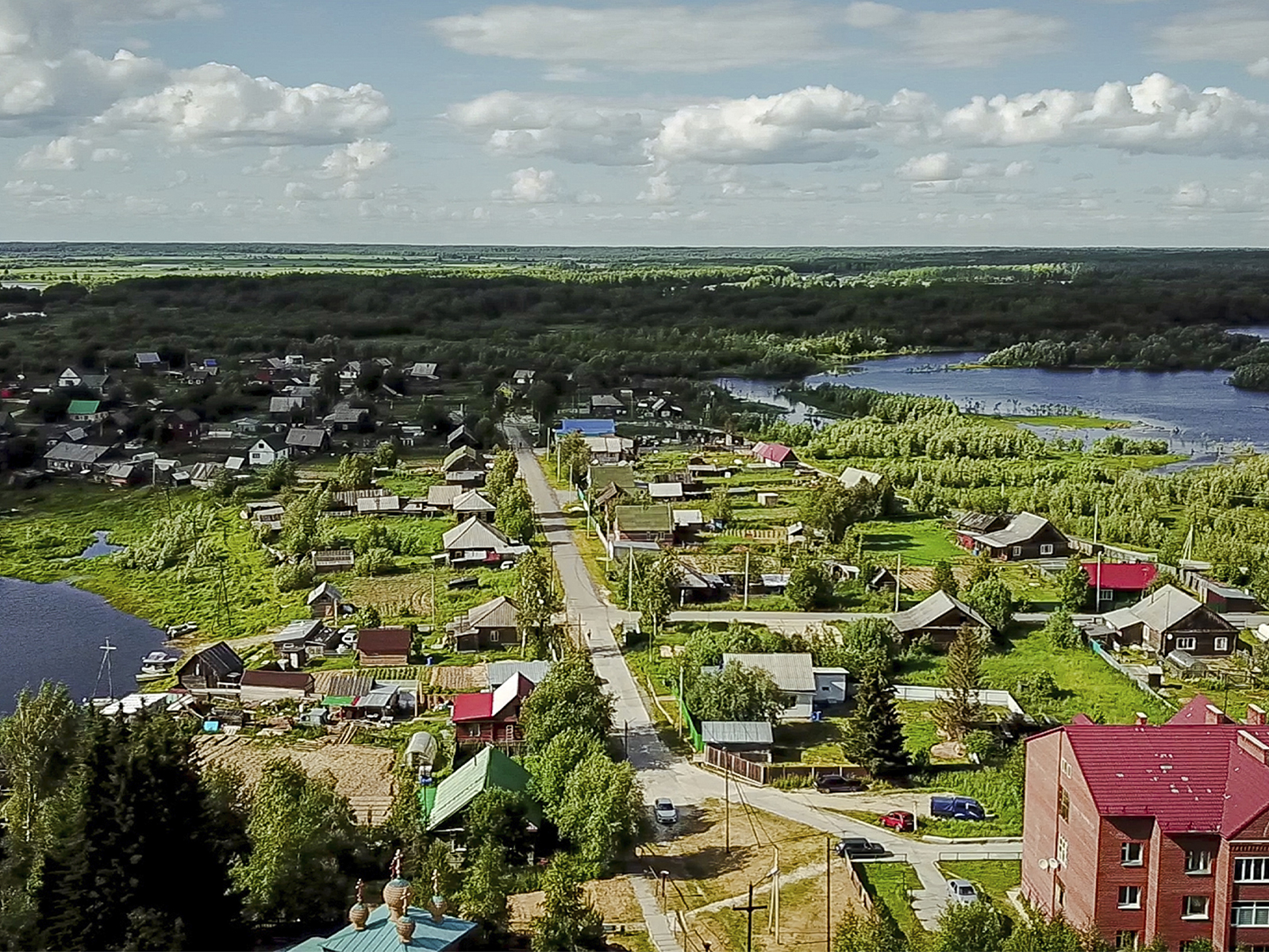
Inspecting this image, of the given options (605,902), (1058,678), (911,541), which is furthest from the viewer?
(911,541)

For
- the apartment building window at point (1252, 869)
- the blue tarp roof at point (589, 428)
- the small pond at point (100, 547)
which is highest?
the apartment building window at point (1252, 869)

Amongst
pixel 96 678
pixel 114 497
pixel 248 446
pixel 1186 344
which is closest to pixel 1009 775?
pixel 96 678

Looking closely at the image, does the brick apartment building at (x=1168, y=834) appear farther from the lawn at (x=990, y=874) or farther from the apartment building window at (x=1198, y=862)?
the lawn at (x=990, y=874)

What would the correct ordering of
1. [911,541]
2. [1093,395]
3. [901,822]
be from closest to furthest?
[901,822] < [911,541] < [1093,395]

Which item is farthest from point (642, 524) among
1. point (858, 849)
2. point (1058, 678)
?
point (858, 849)

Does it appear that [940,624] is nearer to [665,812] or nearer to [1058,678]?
[1058,678]

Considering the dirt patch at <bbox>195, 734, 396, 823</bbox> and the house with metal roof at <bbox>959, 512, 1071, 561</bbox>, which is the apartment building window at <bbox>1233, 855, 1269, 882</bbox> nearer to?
the dirt patch at <bbox>195, 734, 396, 823</bbox>

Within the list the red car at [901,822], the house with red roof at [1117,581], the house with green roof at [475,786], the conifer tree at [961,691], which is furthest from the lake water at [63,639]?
the house with red roof at [1117,581]

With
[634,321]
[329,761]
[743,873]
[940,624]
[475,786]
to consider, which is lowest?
[329,761]
